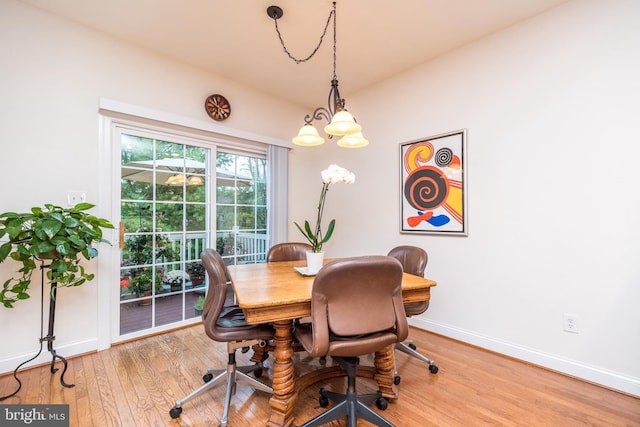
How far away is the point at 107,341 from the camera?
8.18 feet

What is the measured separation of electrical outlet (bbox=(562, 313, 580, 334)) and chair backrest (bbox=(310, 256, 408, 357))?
170 centimetres

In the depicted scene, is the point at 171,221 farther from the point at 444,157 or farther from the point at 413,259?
the point at 444,157

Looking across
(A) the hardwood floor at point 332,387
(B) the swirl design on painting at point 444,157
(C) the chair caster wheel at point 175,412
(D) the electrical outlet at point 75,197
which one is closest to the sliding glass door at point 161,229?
(D) the electrical outlet at point 75,197

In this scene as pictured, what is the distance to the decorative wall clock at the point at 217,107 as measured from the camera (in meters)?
3.13

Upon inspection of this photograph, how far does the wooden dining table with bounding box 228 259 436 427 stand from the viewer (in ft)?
4.58

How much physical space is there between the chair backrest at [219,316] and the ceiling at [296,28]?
6.54ft

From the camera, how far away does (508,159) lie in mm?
2434

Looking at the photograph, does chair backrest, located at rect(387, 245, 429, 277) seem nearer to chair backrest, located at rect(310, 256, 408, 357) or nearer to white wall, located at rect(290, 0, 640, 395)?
white wall, located at rect(290, 0, 640, 395)

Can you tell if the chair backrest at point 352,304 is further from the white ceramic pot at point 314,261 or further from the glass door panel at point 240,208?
the glass door panel at point 240,208

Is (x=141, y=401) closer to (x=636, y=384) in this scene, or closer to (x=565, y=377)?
(x=565, y=377)

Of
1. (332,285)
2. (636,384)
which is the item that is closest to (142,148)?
(332,285)

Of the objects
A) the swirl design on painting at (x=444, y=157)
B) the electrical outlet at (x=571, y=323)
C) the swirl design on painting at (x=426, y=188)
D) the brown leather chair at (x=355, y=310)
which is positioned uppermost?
the swirl design on painting at (x=444, y=157)

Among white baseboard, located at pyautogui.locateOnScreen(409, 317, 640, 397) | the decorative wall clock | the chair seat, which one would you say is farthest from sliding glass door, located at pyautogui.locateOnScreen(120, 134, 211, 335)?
white baseboard, located at pyautogui.locateOnScreen(409, 317, 640, 397)

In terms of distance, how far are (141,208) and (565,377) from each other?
12.8ft
